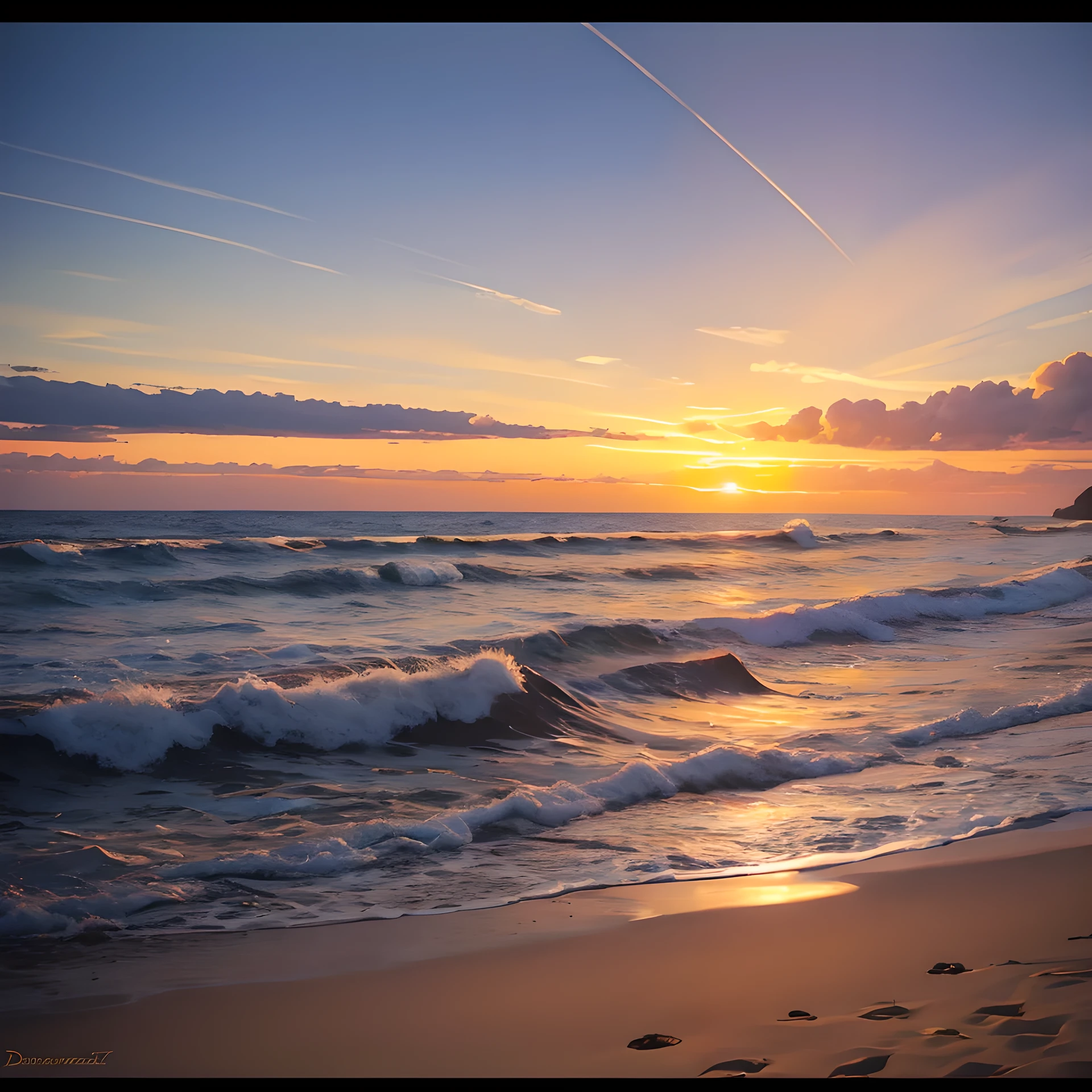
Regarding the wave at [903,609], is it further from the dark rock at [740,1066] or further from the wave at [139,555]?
the wave at [139,555]

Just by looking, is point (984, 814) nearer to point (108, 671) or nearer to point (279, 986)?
point (279, 986)

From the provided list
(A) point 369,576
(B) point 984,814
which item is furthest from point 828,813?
(A) point 369,576

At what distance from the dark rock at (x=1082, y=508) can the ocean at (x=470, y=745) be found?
305ft

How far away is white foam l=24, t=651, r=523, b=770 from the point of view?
714 cm

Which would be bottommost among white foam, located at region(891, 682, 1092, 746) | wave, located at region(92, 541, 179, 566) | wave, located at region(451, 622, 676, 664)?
white foam, located at region(891, 682, 1092, 746)

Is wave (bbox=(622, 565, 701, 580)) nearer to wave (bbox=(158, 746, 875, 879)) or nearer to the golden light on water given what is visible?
wave (bbox=(158, 746, 875, 879))

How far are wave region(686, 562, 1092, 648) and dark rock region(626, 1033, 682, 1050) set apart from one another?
45.4ft

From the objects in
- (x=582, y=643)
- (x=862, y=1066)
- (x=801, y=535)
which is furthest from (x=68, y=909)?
(x=801, y=535)

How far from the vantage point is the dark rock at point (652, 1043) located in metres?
2.62

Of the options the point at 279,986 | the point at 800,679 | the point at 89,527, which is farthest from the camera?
the point at 89,527

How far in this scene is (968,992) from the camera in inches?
115

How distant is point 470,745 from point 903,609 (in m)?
15.9

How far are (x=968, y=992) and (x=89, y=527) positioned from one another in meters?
64.1

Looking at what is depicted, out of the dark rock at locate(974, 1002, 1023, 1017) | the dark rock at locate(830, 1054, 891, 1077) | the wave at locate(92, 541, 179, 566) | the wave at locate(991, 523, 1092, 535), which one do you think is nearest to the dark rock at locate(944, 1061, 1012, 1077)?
the dark rock at locate(830, 1054, 891, 1077)
